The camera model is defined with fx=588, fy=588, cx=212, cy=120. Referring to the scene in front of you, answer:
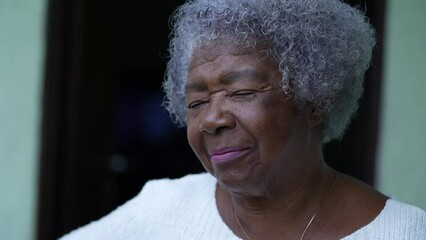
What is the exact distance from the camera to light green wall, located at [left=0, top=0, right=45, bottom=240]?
3236 mm

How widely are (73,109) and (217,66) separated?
1734mm

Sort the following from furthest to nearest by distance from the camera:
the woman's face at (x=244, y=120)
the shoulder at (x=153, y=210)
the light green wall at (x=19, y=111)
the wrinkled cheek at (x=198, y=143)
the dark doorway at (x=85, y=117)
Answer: the light green wall at (x=19, y=111)
the dark doorway at (x=85, y=117)
the shoulder at (x=153, y=210)
the wrinkled cheek at (x=198, y=143)
the woman's face at (x=244, y=120)

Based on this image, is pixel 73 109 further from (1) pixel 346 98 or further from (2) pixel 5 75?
(1) pixel 346 98

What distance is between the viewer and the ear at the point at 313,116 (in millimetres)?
1872

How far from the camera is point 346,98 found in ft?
6.49

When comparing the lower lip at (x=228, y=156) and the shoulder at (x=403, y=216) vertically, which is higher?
the lower lip at (x=228, y=156)

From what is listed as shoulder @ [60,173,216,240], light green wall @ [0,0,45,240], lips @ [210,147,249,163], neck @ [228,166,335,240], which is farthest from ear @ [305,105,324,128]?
light green wall @ [0,0,45,240]

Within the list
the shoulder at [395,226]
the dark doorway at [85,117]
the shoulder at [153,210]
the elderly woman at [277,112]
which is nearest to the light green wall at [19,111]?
the dark doorway at [85,117]

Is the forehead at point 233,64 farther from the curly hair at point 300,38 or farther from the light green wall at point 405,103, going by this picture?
the light green wall at point 405,103

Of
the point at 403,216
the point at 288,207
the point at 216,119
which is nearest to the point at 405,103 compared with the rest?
the point at 403,216

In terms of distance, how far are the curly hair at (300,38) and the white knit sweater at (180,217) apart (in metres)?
0.40

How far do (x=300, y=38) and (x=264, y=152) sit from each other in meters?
0.37

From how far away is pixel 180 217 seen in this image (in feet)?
6.99

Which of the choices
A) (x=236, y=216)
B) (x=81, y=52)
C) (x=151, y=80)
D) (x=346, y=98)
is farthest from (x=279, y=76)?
(x=151, y=80)
